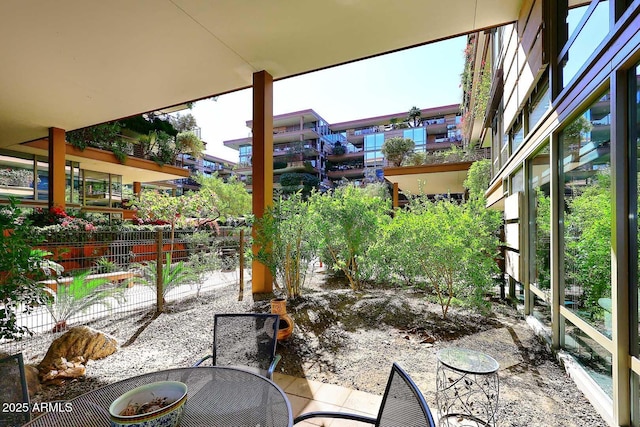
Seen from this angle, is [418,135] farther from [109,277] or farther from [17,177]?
[109,277]

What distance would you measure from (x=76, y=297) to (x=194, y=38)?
3.73 m

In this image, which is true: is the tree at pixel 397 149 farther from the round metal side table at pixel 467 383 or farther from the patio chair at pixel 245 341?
the patio chair at pixel 245 341

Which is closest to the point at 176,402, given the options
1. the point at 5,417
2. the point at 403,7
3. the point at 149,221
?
the point at 5,417

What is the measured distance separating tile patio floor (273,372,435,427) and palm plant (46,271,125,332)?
277 cm

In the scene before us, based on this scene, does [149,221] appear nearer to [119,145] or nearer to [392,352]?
[119,145]

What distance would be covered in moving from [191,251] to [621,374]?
5292mm

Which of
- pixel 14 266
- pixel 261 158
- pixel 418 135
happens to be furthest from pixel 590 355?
pixel 418 135

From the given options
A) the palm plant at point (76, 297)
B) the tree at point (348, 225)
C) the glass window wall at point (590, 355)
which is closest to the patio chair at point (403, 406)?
the glass window wall at point (590, 355)

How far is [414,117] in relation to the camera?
28625 mm

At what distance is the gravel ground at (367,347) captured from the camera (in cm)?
210

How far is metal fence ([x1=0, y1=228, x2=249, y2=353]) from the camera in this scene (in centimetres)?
341

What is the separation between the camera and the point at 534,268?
3443 mm

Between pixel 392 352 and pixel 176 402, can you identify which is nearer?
pixel 176 402

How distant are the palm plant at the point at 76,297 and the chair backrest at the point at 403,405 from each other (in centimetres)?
373
